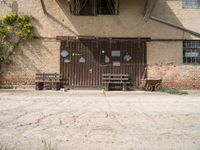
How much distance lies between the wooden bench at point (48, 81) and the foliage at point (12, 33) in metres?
2.08

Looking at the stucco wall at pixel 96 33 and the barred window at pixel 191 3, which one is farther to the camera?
the barred window at pixel 191 3

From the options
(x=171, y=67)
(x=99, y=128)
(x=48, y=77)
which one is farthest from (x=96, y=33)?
(x=99, y=128)

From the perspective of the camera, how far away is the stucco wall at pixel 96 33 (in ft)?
62.0

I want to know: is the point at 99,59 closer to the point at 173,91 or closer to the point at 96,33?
the point at 96,33

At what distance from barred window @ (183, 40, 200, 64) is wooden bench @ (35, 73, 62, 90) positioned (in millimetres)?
7611

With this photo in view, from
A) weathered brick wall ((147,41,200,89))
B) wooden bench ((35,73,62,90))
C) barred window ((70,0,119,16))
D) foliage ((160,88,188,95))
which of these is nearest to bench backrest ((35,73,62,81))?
wooden bench ((35,73,62,90))

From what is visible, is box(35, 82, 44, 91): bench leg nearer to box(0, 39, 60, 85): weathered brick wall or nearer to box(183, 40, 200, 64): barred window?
box(0, 39, 60, 85): weathered brick wall

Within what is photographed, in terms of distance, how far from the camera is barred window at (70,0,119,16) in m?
19.2

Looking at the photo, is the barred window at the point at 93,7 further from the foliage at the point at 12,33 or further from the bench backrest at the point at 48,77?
the bench backrest at the point at 48,77

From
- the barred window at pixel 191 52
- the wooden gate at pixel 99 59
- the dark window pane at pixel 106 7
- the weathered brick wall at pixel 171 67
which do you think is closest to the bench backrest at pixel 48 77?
the wooden gate at pixel 99 59

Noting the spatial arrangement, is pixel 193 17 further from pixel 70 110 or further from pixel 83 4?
pixel 70 110

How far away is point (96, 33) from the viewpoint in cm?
1905

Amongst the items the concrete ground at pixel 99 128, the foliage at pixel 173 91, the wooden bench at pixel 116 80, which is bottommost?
the concrete ground at pixel 99 128

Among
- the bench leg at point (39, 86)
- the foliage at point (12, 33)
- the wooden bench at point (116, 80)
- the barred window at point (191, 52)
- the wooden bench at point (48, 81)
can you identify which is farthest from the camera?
the barred window at point (191, 52)
